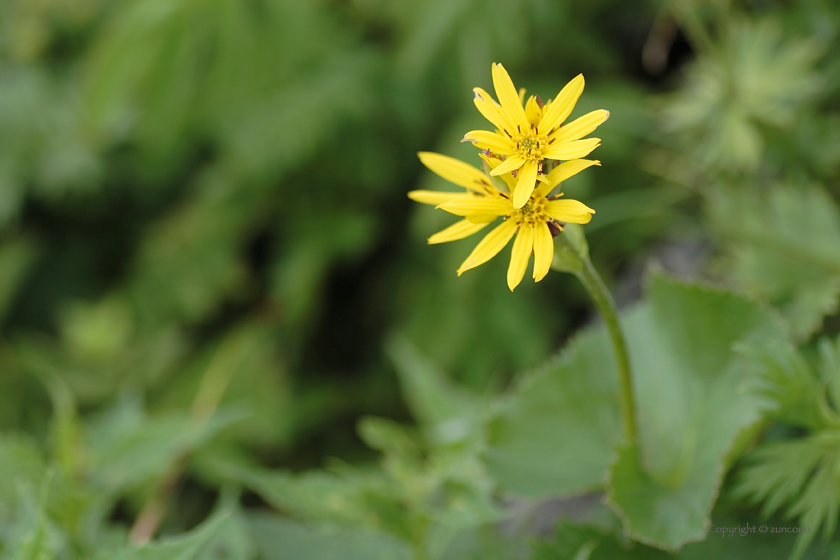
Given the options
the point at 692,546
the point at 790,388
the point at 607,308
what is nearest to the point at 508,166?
the point at 607,308

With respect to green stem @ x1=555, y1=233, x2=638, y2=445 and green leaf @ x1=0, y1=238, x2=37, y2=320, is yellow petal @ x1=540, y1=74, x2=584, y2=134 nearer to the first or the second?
green stem @ x1=555, y1=233, x2=638, y2=445

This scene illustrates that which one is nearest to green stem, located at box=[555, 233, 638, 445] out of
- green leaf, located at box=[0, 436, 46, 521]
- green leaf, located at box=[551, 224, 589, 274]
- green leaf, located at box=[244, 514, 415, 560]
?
green leaf, located at box=[551, 224, 589, 274]

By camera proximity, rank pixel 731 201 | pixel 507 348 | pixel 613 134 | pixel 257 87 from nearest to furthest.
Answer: pixel 731 201, pixel 613 134, pixel 507 348, pixel 257 87

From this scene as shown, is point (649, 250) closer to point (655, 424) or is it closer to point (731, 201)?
point (731, 201)

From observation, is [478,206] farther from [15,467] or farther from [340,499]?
[15,467]

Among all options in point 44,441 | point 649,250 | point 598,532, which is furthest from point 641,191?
point 44,441

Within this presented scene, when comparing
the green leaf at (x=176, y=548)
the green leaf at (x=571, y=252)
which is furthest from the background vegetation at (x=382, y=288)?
the green leaf at (x=571, y=252)
